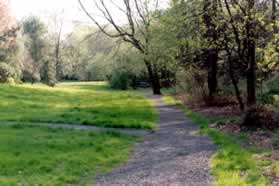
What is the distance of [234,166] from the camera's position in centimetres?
684

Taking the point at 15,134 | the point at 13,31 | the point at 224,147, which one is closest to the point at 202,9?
the point at 224,147

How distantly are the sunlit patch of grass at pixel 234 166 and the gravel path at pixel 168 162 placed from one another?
20 cm

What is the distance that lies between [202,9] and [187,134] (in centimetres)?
526

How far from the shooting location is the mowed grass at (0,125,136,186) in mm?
6492

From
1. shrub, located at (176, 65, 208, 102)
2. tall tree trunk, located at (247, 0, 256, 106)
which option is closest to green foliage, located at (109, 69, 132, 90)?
shrub, located at (176, 65, 208, 102)

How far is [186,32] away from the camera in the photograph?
51.6ft

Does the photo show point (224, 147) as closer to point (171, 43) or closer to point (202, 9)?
point (202, 9)

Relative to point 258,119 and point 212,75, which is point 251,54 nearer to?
point 258,119

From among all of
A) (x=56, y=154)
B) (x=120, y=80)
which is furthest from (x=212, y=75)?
(x=120, y=80)

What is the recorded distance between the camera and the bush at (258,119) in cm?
1108

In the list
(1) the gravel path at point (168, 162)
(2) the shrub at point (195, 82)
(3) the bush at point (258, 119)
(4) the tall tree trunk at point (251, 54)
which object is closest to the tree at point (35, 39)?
(2) the shrub at point (195, 82)

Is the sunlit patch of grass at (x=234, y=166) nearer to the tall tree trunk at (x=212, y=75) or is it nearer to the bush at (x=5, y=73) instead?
the tall tree trunk at (x=212, y=75)

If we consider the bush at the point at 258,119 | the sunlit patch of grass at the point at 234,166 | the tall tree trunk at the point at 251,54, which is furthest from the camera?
the tall tree trunk at the point at 251,54

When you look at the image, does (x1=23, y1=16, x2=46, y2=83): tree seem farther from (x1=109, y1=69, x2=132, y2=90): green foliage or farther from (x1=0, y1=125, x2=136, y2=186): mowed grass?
(x1=0, y1=125, x2=136, y2=186): mowed grass
